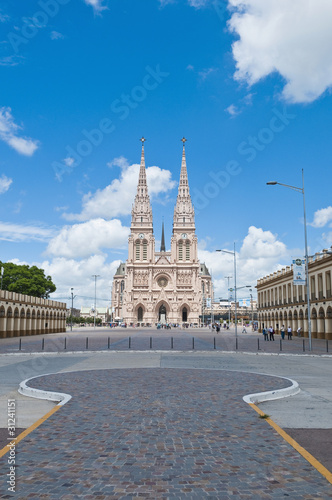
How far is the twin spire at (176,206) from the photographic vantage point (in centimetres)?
13050

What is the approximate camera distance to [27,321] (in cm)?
5403

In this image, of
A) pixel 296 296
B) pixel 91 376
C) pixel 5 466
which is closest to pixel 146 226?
pixel 296 296

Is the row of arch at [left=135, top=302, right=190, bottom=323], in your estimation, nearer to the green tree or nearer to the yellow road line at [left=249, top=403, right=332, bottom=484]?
the green tree

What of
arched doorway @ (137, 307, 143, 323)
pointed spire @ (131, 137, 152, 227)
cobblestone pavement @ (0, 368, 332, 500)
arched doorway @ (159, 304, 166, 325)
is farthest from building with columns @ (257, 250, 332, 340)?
pointed spire @ (131, 137, 152, 227)

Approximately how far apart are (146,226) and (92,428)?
404 ft

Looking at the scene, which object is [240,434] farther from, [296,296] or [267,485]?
[296,296]

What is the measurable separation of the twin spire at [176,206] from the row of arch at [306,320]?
224 ft

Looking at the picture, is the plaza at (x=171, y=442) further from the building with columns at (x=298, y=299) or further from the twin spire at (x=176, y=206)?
the twin spire at (x=176, y=206)

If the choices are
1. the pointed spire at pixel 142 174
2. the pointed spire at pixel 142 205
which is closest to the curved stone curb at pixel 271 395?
the pointed spire at pixel 142 205

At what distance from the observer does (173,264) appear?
5037 inches

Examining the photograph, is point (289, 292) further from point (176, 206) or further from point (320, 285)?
point (176, 206)

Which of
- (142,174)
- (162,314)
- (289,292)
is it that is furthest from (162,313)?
(289,292)

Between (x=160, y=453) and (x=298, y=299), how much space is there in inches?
1873

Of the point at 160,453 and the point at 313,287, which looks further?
the point at 313,287
